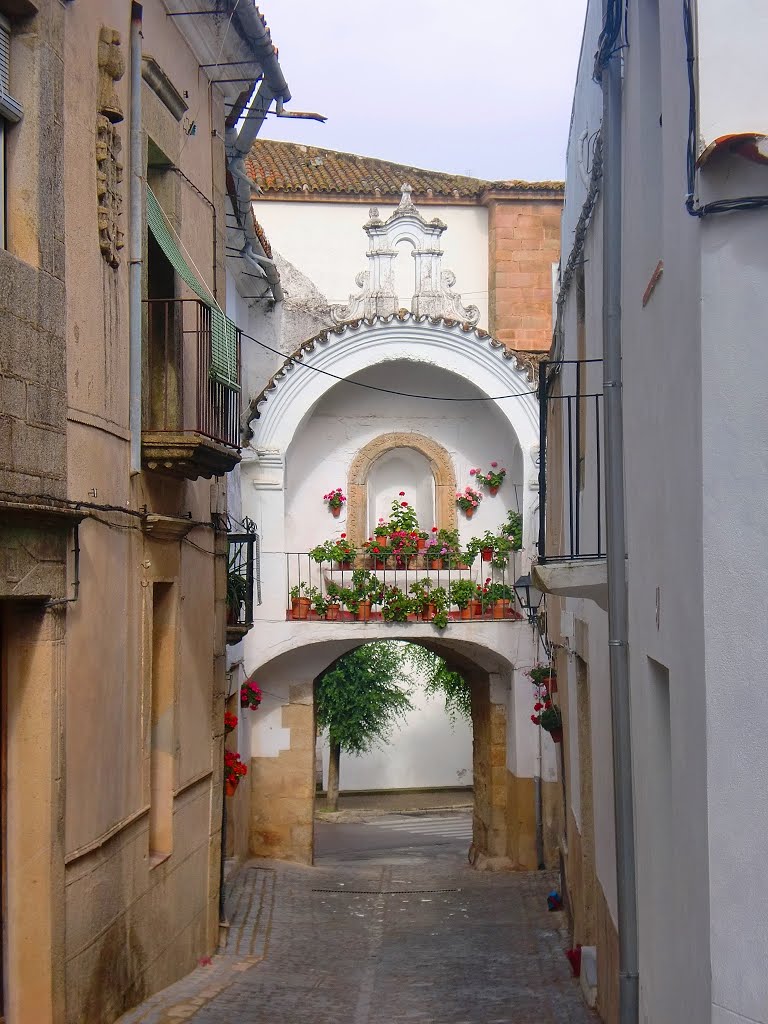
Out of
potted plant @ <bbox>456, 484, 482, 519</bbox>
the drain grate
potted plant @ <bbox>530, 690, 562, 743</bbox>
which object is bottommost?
the drain grate

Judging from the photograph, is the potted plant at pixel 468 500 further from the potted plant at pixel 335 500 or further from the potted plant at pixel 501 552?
the potted plant at pixel 335 500

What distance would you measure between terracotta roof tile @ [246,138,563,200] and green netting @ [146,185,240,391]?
12334 millimetres

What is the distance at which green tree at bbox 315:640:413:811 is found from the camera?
2931 centimetres

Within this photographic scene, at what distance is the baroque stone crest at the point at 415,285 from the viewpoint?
17.7 meters

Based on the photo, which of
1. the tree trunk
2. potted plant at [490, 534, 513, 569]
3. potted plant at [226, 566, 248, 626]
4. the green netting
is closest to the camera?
the green netting

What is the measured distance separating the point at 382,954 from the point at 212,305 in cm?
637

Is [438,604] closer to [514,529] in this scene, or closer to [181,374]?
[514,529]

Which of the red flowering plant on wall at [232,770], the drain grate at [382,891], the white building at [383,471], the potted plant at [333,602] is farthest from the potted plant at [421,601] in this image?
the red flowering plant on wall at [232,770]

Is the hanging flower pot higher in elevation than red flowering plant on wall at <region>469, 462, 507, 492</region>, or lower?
lower

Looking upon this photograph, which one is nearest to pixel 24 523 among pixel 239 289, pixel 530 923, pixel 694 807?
pixel 694 807

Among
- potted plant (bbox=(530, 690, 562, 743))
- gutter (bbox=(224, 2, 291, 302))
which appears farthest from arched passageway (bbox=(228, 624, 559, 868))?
gutter (bbox=(224, 2, 291, 302))

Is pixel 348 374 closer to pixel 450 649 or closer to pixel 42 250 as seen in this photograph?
pixel 450 649

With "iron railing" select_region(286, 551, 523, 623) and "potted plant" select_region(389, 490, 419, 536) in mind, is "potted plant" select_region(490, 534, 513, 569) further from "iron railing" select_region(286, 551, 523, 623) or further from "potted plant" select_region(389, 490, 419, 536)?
"potted plant" select_region(389, 490, 419, 536)

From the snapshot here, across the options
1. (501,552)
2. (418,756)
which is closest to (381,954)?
(501,552)
